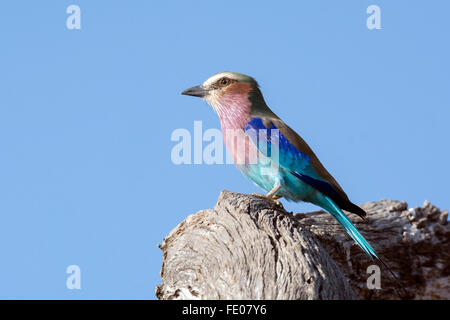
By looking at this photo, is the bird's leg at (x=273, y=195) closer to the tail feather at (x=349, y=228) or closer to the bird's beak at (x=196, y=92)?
the tail feather at (x=349, y=228)

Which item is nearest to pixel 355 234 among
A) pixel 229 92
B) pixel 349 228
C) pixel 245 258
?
pixel 349 228

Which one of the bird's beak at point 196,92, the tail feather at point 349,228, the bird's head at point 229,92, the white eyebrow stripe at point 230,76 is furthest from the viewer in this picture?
the bird's beak at point 196,92

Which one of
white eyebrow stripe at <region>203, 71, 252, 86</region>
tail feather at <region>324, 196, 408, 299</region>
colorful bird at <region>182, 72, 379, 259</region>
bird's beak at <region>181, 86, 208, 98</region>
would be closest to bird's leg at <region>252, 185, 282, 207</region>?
colorful bird at <region>182, 72, 379, 259</region>

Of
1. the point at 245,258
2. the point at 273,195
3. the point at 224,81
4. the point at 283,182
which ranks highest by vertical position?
the point at 224,81

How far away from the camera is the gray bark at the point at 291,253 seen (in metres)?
5.31

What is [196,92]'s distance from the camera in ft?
27.6

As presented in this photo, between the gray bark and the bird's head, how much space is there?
150 centimetres

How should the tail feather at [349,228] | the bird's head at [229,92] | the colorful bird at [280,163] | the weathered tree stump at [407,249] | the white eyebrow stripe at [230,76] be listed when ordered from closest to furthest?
the tail feather at [349,228] < the weathered tree stump at [407,249] < the colorful bird at [280,163] < the bird's head at [229,92] < the white eyebrow stripe at [230,76]

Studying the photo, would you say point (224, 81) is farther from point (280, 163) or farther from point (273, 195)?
point (273, 195)

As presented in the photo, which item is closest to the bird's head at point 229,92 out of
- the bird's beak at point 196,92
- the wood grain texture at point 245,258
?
the bird's beak at point 196,92

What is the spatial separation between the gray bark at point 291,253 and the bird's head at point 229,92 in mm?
1500

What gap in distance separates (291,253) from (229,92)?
3.00 m
